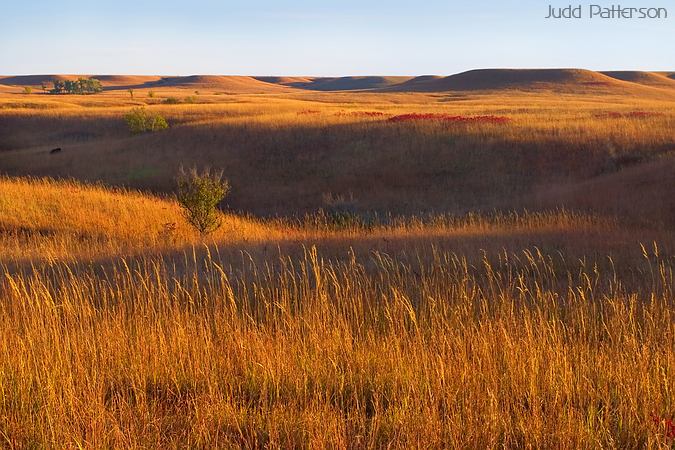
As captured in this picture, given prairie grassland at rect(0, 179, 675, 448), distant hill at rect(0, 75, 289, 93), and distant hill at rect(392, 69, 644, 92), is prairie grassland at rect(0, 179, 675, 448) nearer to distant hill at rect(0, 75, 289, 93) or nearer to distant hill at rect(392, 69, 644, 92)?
distant hill at rect(392, 69, 644, 92)

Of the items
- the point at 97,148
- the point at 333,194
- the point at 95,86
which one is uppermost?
the point at 95,86

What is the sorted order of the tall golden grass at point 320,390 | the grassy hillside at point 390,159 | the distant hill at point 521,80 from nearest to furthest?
1. the tall golden grass at point 320,390
2. the grassy hillside at point 390,159
3. the distant hill at point 521,80

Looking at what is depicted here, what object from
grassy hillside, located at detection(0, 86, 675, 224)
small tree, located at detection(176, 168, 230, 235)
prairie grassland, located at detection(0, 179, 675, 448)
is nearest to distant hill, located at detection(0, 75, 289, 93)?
grassy hillside, located at detection(0, 86, 675, 224)

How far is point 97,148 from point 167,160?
620 cm

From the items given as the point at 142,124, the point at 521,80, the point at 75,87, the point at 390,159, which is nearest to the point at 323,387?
the point at 390,159

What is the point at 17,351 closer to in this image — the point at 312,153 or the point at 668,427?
the point at 668,427

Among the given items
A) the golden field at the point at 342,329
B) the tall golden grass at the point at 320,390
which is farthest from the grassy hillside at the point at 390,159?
the tall golden grass at the point at 320,390

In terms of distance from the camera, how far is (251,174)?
2430 cm

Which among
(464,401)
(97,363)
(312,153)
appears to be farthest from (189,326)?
(312,153)

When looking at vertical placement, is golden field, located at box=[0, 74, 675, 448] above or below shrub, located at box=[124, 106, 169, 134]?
below

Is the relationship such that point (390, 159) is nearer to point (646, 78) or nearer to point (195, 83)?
point (646, 78)

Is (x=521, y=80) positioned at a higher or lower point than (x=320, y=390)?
higher

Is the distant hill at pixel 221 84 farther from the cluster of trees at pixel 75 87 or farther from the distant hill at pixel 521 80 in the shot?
Result: the distant hill at pixel 521 80

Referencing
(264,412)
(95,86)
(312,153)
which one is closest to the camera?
(264,412)
